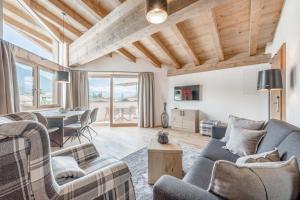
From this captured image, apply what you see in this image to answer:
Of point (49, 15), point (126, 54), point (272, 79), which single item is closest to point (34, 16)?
point (49, 15)

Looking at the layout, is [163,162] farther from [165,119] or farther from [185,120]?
[165,119]

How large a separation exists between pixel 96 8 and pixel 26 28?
166cm

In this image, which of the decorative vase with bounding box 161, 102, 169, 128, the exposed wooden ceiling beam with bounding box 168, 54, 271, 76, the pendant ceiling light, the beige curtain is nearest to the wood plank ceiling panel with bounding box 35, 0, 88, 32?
the beige curtain

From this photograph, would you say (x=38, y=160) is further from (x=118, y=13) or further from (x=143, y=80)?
(x=143, y=80)

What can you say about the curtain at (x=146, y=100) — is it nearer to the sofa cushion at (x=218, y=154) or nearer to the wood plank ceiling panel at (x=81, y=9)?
the wood plank ceiling panel at (x=81, y=9)

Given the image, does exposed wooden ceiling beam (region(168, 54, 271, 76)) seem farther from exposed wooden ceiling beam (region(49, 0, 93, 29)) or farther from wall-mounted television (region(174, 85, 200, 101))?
exposed wooden ceiling beam (region(49, 0, 93, 29))

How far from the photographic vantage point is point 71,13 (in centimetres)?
398

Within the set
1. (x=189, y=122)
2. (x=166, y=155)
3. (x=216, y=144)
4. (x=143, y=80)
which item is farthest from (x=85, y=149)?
(x=143, y=80)

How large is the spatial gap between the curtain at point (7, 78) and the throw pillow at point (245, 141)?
336 centimetres

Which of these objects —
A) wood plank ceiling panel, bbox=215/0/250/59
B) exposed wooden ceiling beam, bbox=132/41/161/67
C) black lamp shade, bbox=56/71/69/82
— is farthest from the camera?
exposed wooden ceiling beam, bbox=132/41/161/67

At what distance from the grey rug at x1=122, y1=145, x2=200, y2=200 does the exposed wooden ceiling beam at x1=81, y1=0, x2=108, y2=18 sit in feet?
10.3

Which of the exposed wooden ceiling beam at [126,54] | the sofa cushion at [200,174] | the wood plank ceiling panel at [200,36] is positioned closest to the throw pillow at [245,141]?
the sofa cushion at [200,174]

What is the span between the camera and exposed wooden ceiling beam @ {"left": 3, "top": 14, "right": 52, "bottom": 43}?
3.09m

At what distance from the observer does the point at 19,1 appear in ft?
10.9
